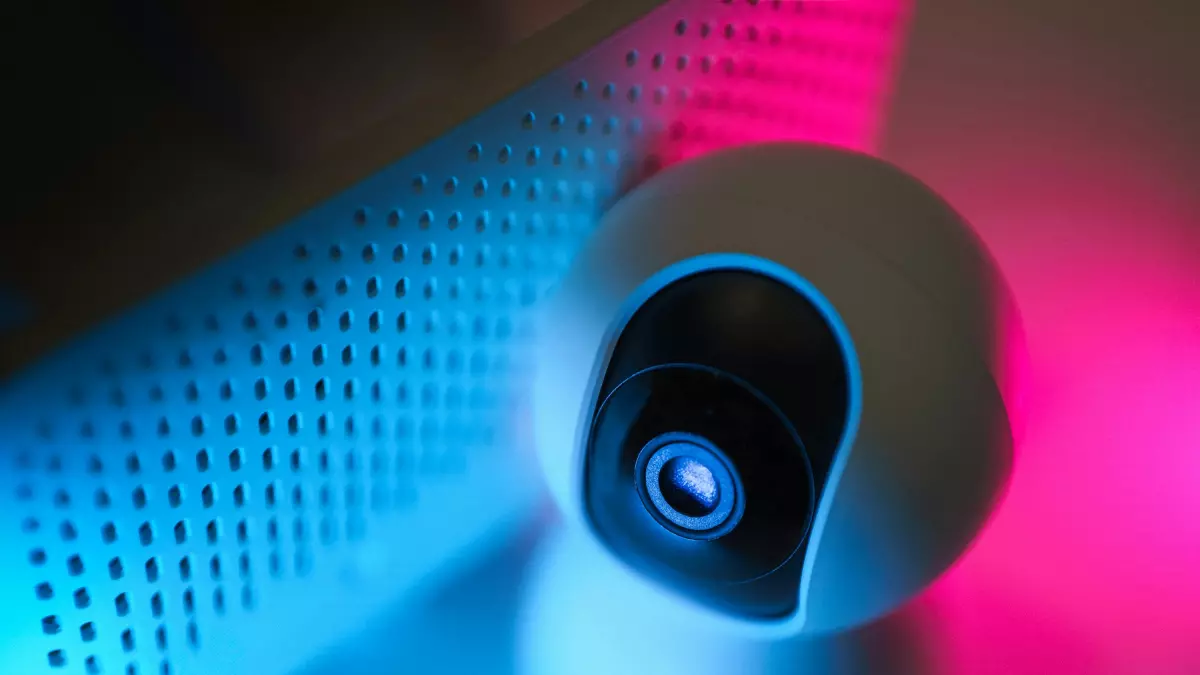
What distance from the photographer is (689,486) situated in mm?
587

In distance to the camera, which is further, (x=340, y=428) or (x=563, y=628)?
(x=563, y=628)

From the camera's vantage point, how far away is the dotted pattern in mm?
471

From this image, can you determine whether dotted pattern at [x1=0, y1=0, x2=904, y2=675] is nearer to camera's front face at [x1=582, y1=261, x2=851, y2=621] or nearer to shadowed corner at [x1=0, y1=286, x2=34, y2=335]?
shadowed corner at [x1=0, y1=286, x2=34, y2=335]

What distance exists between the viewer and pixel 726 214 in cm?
60

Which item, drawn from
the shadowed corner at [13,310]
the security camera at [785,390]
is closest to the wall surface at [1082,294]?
the security camera at [785,390]

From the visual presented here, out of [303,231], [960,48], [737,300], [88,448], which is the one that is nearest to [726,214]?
[737,300]

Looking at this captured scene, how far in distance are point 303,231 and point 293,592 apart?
11.7 inches

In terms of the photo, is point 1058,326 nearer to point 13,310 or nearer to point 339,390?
point 339,390

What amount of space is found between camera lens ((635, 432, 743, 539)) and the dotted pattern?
19 cm

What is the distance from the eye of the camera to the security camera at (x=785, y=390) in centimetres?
56

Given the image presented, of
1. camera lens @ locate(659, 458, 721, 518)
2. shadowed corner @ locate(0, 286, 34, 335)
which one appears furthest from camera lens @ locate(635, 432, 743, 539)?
shadowed corner @ locate(0, 286, 34, 335)

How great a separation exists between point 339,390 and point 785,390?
31 centimetres

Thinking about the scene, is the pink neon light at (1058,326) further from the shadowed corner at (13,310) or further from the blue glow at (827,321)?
the shadowed corner at (13,310)

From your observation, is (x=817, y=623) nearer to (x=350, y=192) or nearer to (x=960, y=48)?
(x=350, y=192)
